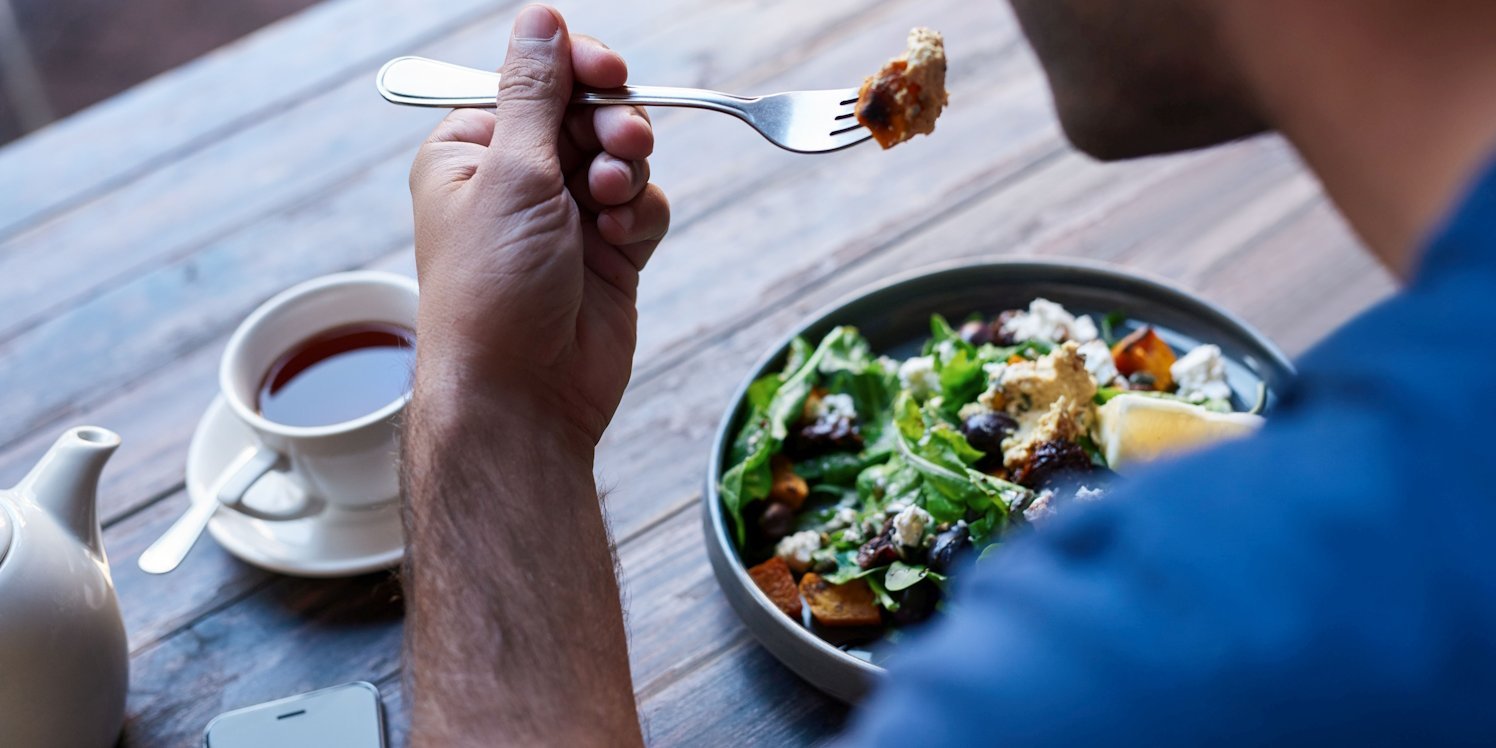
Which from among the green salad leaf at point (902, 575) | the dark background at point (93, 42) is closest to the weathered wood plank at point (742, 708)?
the green salad leaf at point (902, 575)

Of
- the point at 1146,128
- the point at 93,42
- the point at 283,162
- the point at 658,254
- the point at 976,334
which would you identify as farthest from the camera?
the point at 93,42

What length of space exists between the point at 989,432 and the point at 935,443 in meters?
0.05

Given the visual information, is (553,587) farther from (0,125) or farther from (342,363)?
(0,125)

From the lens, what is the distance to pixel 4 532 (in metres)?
0.85

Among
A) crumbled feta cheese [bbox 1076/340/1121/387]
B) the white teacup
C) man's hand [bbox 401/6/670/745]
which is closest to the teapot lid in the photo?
the white teacup

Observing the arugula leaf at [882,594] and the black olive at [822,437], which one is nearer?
the arugula leaf at [882,594]

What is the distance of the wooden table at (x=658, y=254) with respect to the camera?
3.38 feet

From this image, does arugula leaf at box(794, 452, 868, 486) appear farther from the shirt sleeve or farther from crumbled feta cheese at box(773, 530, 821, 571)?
the shirt sleeve


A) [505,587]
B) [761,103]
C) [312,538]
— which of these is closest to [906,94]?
[761,103]

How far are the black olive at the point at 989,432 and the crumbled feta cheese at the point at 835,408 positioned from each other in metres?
0.10

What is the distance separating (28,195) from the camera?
1.41m

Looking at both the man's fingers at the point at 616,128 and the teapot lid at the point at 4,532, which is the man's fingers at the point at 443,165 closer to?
the man's fingers at the point at 616,128

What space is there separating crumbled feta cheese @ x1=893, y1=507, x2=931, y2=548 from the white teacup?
390 mm

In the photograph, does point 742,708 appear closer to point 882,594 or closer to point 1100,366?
point 882,594
